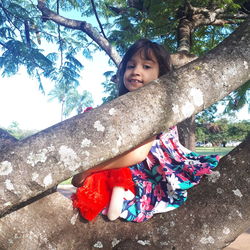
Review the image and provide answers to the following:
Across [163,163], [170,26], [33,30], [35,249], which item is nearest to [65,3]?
[33,30]

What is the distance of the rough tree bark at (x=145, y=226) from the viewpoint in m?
1.16

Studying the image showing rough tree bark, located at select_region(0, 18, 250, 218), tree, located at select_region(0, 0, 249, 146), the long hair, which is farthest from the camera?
tree, located at select_region(0, 0, 249, 146)

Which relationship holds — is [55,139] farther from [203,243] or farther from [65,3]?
[65,3]

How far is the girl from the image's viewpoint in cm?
127

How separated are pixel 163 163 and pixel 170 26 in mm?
3342

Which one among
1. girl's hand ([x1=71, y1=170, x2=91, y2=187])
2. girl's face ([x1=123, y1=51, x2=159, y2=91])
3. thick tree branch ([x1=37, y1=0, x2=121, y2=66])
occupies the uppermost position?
thick tree branch ([x1=37, y1=0, x2=121, y2=66])

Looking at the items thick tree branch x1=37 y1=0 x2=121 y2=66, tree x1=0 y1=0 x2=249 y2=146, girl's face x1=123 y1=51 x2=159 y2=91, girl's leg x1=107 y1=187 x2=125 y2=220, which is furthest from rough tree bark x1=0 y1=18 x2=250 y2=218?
thick tree branch x1=37 y1=0 x2=121 y2=66

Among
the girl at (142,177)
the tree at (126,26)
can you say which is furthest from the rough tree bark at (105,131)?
the tree at (126,26)

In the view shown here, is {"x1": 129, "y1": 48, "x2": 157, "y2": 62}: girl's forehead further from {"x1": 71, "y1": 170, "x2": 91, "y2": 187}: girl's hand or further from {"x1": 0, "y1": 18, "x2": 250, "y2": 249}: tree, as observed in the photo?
{"x1": 71, "y1": 170, "x2": 91, "y2": 187}: girl's hand

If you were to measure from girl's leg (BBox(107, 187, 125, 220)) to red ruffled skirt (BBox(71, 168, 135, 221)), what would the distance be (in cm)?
3

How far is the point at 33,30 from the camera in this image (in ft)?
17.3

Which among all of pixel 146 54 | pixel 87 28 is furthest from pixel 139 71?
pixel 87 28

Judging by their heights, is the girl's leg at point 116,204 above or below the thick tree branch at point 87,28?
below

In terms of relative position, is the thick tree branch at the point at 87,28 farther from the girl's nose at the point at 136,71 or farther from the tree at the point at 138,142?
the tree at the point at 138,142
